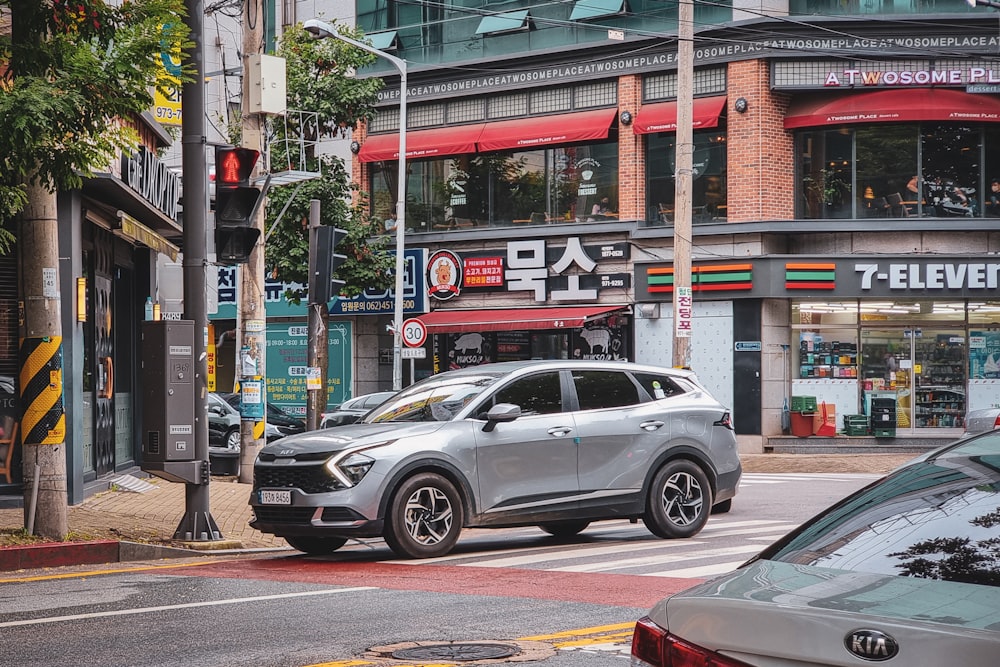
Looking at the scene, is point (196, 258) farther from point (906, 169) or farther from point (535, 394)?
point (906, 169)

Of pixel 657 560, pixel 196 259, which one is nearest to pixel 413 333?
pixel 196 259

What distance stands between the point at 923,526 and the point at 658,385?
10.1 m

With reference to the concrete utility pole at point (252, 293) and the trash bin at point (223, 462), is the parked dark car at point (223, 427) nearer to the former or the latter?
the trash bin at point (223, 462)

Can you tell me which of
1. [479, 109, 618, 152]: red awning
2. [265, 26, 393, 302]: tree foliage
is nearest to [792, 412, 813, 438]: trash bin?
[479, 109, 618, 152]: red awning

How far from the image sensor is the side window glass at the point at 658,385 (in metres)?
13.4

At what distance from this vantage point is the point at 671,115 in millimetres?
30297

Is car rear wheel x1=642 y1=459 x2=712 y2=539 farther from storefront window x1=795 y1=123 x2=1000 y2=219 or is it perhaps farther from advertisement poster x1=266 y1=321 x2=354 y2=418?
advertisement poster x1=266 y1=321 x2=354 y2=418

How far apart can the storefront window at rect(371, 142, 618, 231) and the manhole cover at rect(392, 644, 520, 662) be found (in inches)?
990

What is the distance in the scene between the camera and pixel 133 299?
20734mm

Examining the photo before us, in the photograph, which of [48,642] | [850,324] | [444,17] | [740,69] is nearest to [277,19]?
[444,17]

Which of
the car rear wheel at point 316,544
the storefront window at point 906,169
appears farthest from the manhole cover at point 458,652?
the storefront window at point 906,169

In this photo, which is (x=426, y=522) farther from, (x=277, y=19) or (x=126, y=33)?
(x=277, y=19)

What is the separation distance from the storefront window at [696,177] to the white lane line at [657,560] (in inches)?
718

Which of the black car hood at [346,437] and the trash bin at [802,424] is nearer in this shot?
the black car hood at [346,437]
